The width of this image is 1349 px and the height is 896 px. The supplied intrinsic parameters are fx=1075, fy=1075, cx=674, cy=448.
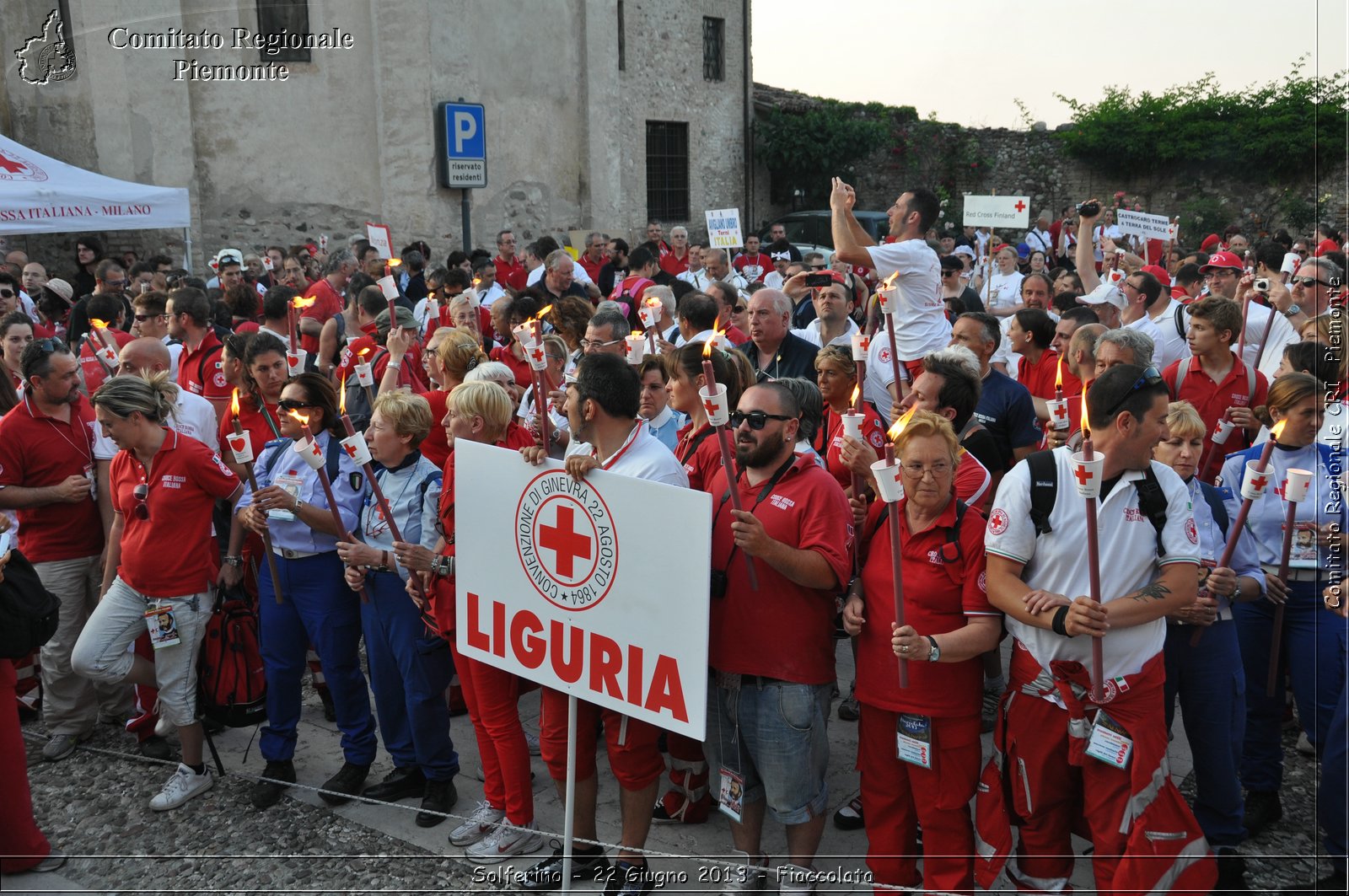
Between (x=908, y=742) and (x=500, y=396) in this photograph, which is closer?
(x=908, y=742)

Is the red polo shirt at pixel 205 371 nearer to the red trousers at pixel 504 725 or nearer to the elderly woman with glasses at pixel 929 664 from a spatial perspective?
the red trousers at pixel 504 725

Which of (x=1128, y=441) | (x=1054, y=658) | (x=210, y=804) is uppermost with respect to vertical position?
(x=1128, y=441)

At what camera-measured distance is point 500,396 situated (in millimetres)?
4879

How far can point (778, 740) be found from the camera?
392 cm

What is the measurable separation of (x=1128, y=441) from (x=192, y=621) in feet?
14.1

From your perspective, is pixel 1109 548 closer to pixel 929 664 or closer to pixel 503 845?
pixel 929 664

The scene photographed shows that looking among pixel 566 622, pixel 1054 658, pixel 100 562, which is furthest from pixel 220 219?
pixel 1054 658

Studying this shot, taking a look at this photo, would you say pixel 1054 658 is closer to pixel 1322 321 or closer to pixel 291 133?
pixel 1322 321

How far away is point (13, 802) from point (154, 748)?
1.15m

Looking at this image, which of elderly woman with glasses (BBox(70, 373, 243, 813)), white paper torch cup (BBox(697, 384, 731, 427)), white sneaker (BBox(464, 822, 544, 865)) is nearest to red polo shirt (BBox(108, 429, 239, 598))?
elderly woman with glasses (BBox(70, 373, 243, 813))

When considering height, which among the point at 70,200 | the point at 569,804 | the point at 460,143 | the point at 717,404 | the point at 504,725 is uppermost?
the point at 460,143

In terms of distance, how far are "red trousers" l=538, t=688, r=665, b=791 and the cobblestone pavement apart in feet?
1.75

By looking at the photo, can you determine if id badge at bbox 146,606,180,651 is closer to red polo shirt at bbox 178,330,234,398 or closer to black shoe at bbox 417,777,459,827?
black shoe at bbox 417,777,459,827

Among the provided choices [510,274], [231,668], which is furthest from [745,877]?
[510,274]
